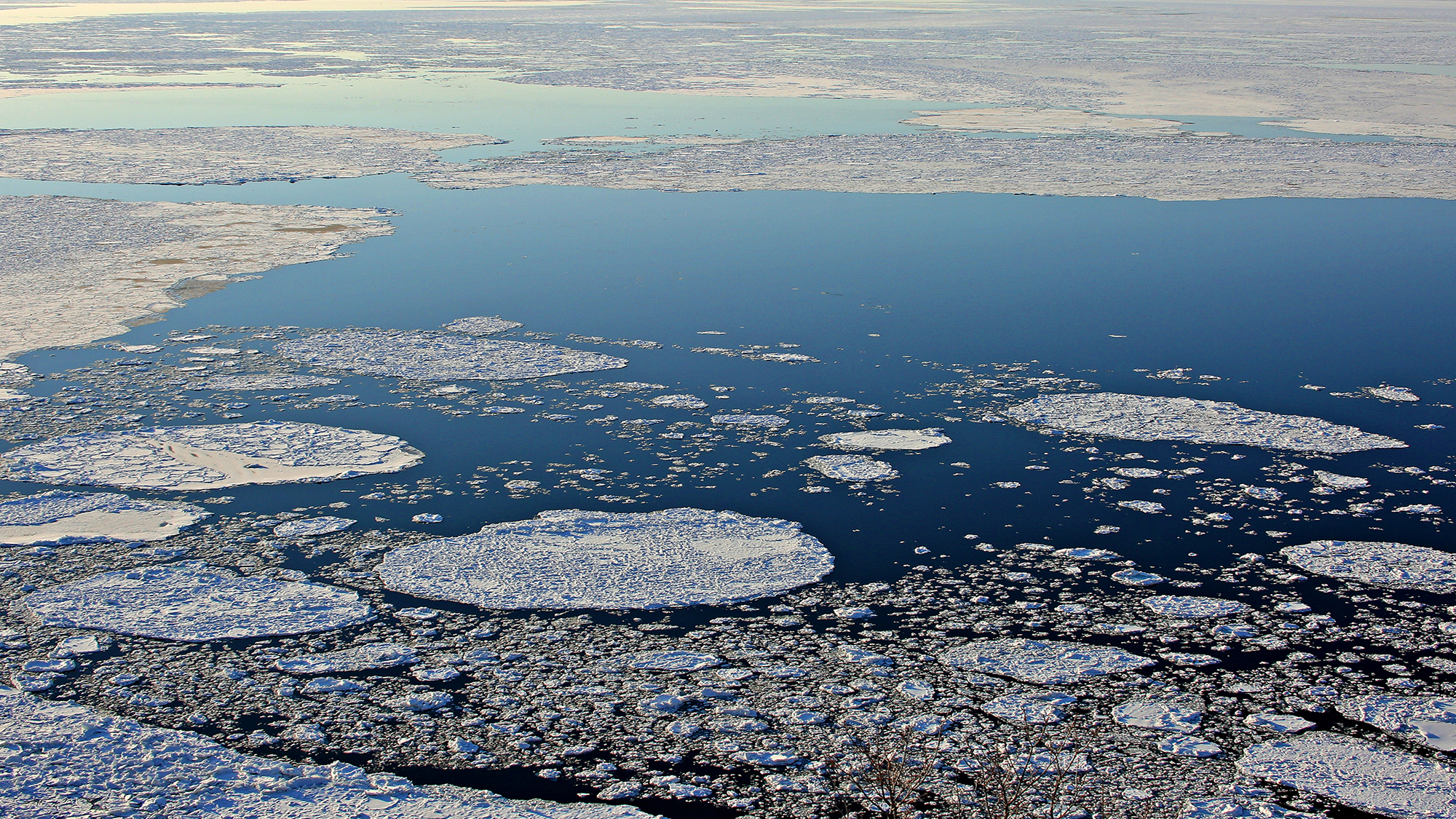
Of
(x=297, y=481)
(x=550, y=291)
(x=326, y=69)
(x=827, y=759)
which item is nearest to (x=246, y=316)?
(x=550, y=291)

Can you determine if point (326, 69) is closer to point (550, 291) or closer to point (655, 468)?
point (550, 291)

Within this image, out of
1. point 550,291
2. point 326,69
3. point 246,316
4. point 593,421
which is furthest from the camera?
point 326,69

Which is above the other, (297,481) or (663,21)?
(663,21)

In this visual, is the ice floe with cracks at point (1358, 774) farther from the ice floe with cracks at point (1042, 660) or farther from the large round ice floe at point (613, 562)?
the large round ice floe at point (613, 562)

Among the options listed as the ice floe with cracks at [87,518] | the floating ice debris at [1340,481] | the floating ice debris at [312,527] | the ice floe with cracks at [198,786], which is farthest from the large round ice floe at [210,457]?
the floating ice debris at [1340,481]

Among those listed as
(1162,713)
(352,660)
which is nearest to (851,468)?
(1162,713)

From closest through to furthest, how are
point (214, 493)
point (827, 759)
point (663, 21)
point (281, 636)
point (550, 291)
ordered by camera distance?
1. point (827, 759)
2. point (281, 636)
3. point (214, 493)
4. point (550, 291)
5. point (663, 21)
